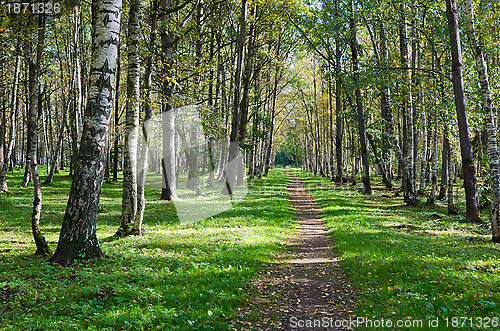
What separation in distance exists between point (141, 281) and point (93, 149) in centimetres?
294

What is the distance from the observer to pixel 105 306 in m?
5.43

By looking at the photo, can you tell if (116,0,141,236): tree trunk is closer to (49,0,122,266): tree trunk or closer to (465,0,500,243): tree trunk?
(49,0,122,266): tree trunk

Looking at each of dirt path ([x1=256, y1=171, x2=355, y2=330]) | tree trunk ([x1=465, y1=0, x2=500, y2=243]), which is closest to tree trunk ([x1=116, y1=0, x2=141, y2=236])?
dirt path ([x1=256, y1=171, x2=355, y2=330])

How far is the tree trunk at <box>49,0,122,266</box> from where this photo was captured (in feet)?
22.9

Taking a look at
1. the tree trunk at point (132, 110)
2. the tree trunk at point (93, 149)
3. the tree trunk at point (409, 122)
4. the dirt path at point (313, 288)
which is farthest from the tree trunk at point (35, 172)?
the tree trunk at point (409, 122)

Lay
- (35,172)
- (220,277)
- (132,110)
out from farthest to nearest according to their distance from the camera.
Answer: (132,110) < (35,172) < (220,277)

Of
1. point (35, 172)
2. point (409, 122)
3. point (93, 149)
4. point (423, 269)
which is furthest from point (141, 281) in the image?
point (409, 122)

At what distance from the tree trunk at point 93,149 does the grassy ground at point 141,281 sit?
0.46 m

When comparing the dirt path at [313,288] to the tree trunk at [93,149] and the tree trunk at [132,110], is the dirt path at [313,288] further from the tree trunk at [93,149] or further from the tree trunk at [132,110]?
the tree trunk at [132,110]

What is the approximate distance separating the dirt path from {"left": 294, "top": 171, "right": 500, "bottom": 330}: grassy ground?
0.33m

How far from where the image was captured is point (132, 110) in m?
10.0

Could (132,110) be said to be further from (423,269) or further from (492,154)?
(492,154)

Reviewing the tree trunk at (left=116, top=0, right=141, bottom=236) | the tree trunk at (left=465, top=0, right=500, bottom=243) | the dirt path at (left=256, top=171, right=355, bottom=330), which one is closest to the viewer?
the dirt path at (left=256, top=171, right=355, bottom=330)

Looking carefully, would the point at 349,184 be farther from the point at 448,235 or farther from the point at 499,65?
the point at 448,235
